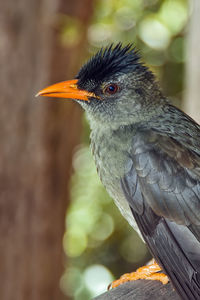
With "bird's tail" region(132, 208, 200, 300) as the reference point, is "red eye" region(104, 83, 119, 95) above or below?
above

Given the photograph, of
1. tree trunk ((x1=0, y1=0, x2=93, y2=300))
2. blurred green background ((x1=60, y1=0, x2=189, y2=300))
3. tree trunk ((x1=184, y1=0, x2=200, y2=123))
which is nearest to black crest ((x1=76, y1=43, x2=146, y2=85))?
tree trunk ((x1=184, y1=0, x2=200, y2=123))

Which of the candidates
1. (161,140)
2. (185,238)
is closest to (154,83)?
(161,140)

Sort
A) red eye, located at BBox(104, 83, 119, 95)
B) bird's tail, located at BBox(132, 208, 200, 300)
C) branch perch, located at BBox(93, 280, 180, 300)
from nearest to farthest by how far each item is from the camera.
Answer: branch perch, located at BBox(93, 280, 180, 300)
bird's tail, located at BBox(132, 208, 200, 300)
red eye, located at BBox(104, 83, 119, 95)

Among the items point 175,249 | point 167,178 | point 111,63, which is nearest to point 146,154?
point 167,178

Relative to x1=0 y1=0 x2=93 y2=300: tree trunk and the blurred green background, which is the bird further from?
the blurred green background

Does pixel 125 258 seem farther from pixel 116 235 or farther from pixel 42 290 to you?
pixel 42 290

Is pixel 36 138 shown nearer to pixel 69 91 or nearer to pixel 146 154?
pixel 69 91

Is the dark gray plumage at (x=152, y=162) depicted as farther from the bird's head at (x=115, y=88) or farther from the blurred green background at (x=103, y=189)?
the blurred green background at (x=103, y=189)
